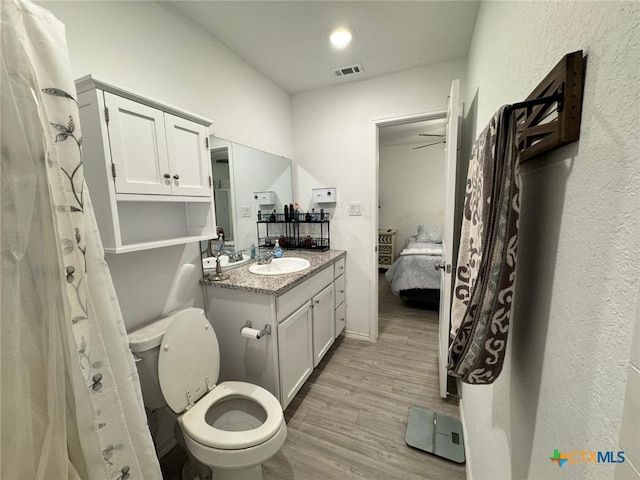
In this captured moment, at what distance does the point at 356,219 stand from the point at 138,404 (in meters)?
2.01

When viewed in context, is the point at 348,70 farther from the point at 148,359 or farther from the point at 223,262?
the point at 148,359

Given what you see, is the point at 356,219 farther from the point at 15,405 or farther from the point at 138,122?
the point at 15,405

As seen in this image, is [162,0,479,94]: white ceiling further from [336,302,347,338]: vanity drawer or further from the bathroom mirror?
[336,302,347,338]: vanity drawer

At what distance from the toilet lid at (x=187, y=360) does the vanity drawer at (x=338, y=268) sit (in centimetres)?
119

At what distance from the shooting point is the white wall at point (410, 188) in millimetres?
4734

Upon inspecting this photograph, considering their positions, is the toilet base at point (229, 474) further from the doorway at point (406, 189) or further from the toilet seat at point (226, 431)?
the doorway at point (406, 189)

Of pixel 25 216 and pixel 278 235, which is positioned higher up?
pixel 25 216

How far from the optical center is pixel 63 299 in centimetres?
66

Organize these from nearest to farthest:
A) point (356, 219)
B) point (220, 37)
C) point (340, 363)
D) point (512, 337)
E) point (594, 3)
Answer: point (594, 3) → point (512, 337) → point (220, 37) → point (340, 363) → point (356, 219)

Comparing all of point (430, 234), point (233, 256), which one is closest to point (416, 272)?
point (430, 234)

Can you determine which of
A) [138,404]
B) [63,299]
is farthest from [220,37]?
[138,404]

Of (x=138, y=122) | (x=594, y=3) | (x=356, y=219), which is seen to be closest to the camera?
(x=594, y=3)

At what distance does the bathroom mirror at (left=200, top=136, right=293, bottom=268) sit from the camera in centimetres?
179

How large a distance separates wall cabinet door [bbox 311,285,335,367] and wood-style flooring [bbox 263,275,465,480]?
186 mm
